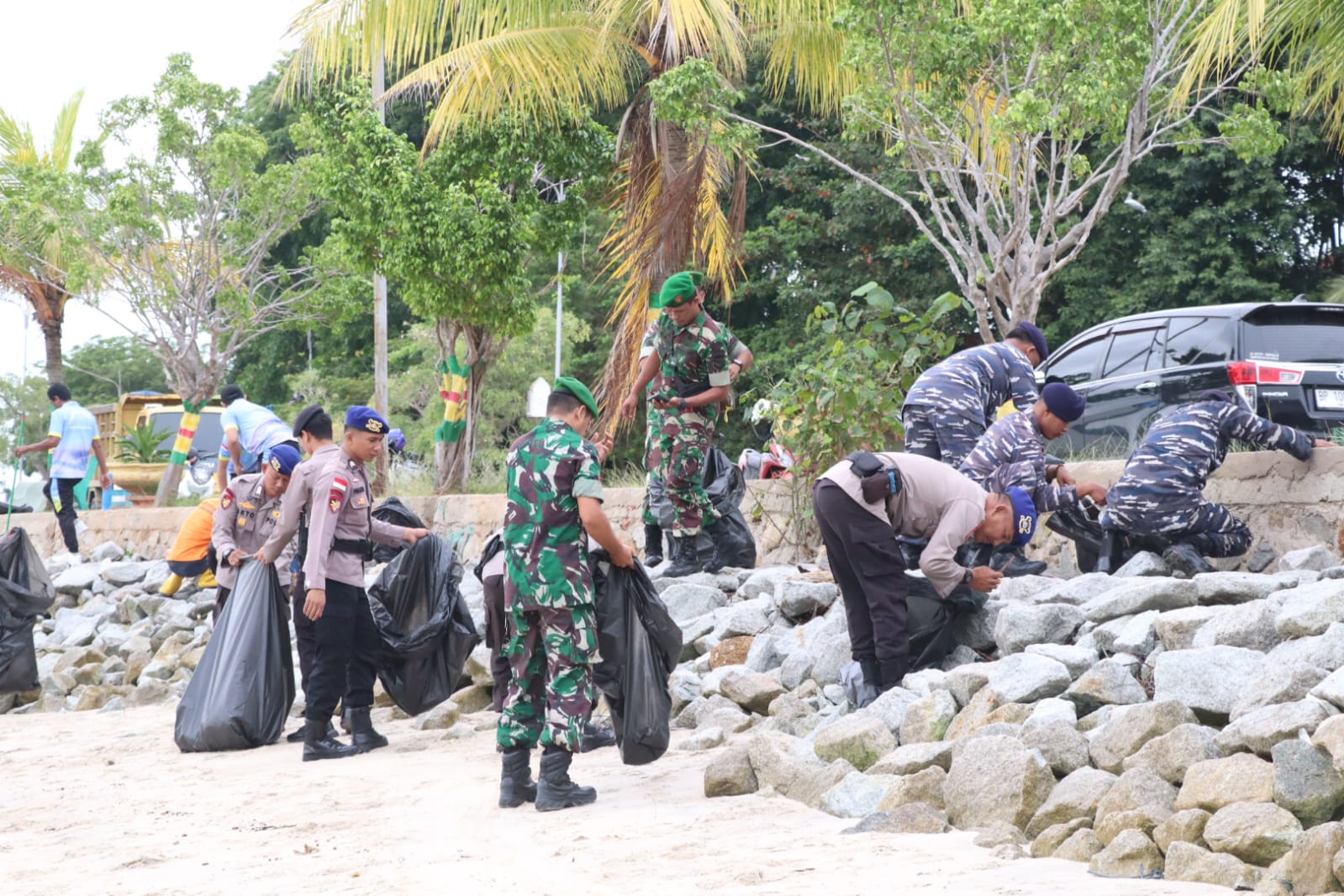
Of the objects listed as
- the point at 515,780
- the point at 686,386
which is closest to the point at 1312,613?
the point at 515,780

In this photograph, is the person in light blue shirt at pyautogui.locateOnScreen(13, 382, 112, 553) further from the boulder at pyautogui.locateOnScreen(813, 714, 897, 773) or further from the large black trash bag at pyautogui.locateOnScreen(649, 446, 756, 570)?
the boulder at pyautogui.locateOnScreen(813, 714, 897, 773)

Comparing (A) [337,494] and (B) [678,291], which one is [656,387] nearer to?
(B) [678,291]

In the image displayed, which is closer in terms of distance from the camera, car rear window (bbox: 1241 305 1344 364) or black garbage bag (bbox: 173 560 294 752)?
black garbage bag (bbox: 173 560 294 752)

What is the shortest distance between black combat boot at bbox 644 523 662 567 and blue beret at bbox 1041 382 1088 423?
9.76ft

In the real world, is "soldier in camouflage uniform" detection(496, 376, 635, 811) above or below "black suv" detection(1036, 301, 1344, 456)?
below

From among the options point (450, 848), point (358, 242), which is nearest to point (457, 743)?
point (450, 848)

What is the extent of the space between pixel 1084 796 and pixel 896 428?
15.3 feet

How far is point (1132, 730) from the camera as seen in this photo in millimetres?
4848

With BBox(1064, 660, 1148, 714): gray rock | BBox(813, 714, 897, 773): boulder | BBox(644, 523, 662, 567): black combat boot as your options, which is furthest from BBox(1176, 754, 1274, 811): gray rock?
BBox(644, 523, 662, 567): black combat boot

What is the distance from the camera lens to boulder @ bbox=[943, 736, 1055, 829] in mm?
4629

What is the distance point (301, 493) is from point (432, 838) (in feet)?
7.95

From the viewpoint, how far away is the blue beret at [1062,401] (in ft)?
23.4

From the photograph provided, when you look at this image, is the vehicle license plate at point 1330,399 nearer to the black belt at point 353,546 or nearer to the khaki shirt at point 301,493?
the black belt at point 353,546

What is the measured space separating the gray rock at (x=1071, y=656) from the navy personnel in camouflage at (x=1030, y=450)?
134 centimetres
